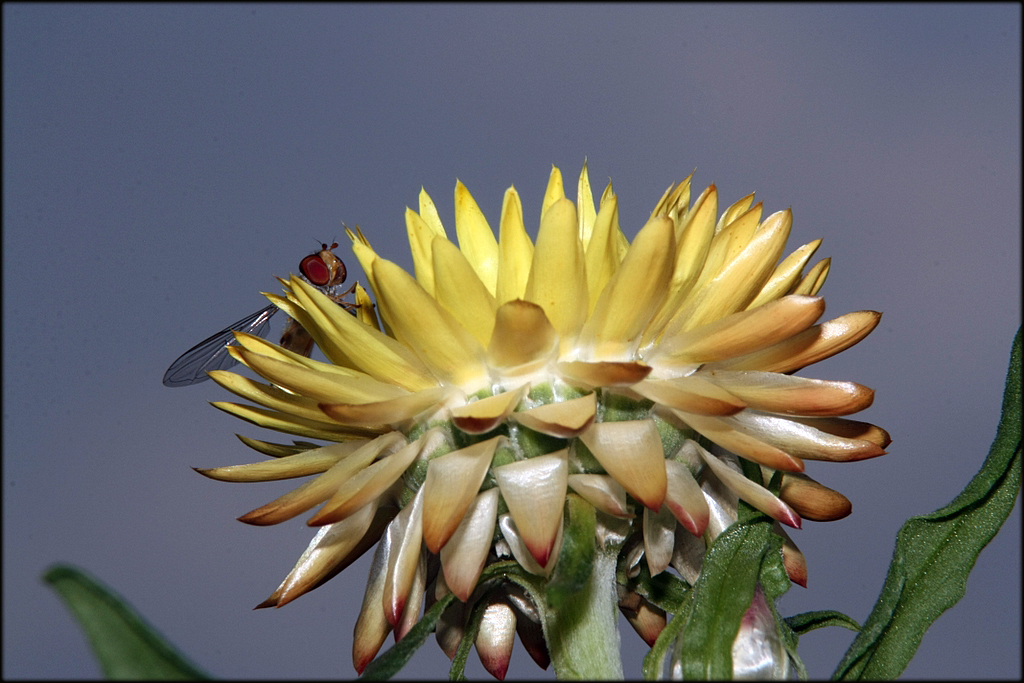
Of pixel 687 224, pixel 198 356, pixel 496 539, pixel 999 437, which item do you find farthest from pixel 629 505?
pixel 198 356

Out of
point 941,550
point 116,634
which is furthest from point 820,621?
point 116,634

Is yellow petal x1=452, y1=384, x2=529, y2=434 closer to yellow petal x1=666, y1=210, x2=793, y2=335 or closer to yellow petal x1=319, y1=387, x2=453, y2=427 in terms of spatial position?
yellow petal x1=319, y1=387, x2=453, y2=427

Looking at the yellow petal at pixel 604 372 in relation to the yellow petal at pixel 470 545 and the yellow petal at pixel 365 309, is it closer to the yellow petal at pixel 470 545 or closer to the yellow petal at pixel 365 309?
the yellow petal at pixel 470 545

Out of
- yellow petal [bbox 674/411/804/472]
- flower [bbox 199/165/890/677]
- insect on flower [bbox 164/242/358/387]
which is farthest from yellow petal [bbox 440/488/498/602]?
insect on flower [bbox 164/242/358/387]

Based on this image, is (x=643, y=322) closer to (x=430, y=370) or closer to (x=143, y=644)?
(x=430, y=370)

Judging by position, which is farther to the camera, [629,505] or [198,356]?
[198,356]
